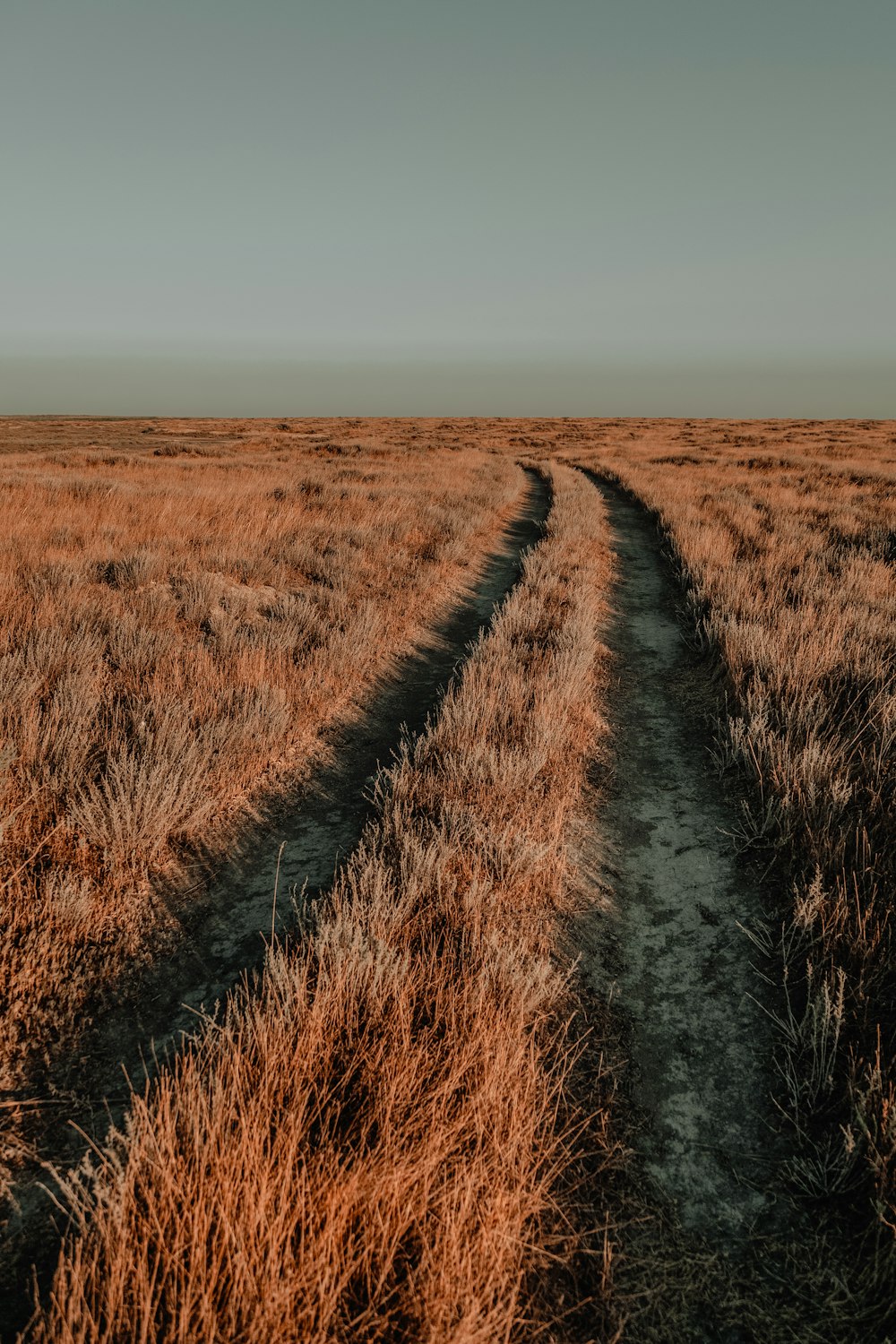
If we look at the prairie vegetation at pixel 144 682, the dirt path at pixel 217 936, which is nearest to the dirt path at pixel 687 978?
the dirt path at pixel 217 936

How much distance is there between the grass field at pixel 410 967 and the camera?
4.86ft

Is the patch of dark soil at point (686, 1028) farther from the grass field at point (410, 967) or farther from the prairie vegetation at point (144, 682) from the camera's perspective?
the prairie vegetation at point (144, 682)

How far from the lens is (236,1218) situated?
1.48 meters

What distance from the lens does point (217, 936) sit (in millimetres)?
3020

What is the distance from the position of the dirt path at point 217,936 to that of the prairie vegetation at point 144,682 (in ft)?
0.39

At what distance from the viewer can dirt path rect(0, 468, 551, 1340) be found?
183 centimetres

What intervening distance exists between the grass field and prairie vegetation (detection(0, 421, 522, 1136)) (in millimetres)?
26

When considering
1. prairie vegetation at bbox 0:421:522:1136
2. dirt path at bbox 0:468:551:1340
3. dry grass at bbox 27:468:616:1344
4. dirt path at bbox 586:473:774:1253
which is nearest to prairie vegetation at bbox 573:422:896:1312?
dirt path at bbox 586:473:774:1253

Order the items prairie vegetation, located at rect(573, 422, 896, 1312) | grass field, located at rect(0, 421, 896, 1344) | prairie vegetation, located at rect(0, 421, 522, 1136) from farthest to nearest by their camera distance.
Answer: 1. prairie vegetation, located at rect(0, 421, 522, 1136)
2. prairie vegetation, located at rect(573, 422, 896, 1312)
3. grass field, located at rect(0, 421, 896, 1344)

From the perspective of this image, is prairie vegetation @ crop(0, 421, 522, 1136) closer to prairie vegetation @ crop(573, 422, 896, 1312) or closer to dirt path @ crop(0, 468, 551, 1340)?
dirt path @ crop(0, 468, 551, 1340)

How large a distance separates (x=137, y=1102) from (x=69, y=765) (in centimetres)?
250

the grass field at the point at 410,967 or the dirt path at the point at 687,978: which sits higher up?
the grass field at the point at 410,967

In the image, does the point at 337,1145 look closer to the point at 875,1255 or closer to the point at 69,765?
the point at 875,1255

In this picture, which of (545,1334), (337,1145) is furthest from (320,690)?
(545,1334)
